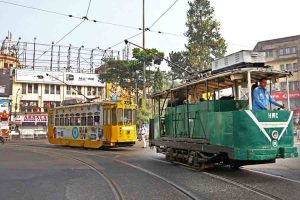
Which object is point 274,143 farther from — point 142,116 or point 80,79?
point 80,79

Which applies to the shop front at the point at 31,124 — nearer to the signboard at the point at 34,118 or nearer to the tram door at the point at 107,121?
the signboard at the point at 34,118

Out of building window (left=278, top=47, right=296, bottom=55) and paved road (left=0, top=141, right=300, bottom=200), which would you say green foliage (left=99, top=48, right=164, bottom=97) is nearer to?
building window (left=278, top=47, right=296, bottom=55)

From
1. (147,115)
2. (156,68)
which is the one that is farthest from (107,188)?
(156,68)

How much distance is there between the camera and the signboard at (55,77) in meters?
54.9

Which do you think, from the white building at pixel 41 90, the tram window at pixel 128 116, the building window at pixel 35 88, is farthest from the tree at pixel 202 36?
the building window at pixel 35 88

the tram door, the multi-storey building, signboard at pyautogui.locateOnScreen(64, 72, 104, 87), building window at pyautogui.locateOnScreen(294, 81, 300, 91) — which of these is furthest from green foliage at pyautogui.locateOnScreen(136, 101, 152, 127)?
building window at pyautogui.locateOnScreen(294, 81, 300, 91)

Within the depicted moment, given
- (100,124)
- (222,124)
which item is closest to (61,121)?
(100,124)

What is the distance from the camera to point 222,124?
9.91 m

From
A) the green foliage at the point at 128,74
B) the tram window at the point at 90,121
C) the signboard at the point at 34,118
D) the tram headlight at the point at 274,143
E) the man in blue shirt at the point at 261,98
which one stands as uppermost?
the green foliage at the point at 128,74

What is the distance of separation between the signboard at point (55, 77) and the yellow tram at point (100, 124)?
3117cm

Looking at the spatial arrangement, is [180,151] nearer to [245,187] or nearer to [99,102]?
[245,187]

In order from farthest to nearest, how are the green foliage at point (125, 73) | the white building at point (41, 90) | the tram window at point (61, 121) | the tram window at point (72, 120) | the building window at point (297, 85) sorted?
the white building at point (41, 90)
the building window at point (297, 85)
the green foliage at point (125, 73)
the tram window at point (61, 121)
the tram window at point (72, 120)

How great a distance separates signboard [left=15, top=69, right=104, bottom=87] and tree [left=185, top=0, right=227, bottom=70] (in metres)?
22.4

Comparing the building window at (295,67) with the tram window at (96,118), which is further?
the building window at (295,67)
